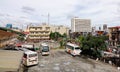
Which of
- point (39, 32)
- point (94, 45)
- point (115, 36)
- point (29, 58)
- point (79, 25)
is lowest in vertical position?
point (29, 58)

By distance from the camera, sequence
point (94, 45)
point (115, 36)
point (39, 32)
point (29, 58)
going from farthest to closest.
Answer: point (39, 32) < point (115, 36) < point (94, 45) < point (29, 58)

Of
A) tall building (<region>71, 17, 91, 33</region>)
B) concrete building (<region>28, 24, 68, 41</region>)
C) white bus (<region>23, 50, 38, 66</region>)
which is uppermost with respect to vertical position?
tall building (<region>71, 17, 91, 33</region>)

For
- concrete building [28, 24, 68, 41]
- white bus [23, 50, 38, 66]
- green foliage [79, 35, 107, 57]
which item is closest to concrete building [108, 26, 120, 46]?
green foliage [79, 35, 107, 57]

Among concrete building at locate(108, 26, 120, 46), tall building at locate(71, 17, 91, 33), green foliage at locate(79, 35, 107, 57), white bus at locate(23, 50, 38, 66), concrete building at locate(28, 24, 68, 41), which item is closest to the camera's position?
white bus at locate(23, 50, 38, 66)

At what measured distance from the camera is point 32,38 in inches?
3177

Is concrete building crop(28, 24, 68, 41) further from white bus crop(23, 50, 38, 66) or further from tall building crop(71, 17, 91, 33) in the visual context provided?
tall building crop(71, 17, 91, 33)

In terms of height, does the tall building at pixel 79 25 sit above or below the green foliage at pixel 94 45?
above

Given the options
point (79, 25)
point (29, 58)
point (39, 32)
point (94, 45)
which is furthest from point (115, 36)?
point (79, 25)

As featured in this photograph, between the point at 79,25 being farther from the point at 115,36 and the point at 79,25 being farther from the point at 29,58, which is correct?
the point at 29,58

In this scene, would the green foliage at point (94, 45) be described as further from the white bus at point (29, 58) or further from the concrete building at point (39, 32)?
the concrete building at point (39, 32)

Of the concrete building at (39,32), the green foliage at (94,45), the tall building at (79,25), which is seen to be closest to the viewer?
the green foliage at (94,45)

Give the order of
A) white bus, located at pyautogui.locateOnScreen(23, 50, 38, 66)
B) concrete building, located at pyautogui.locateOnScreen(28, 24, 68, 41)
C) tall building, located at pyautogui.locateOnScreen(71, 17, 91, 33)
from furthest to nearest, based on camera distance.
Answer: tall building, located at pyautogui.locateOnScreen(71, 17, 91, 33), concrete building, located at pyautogui.locateOnScreen(28, 24, 68, 41), white bus, located at pyautogui.locateOnScreen(23, 50, 38, 66)

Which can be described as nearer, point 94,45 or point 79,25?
point 94,45

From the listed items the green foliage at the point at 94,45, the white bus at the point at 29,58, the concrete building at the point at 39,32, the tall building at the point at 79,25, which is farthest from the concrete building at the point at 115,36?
the tall building at the point at 79,25
